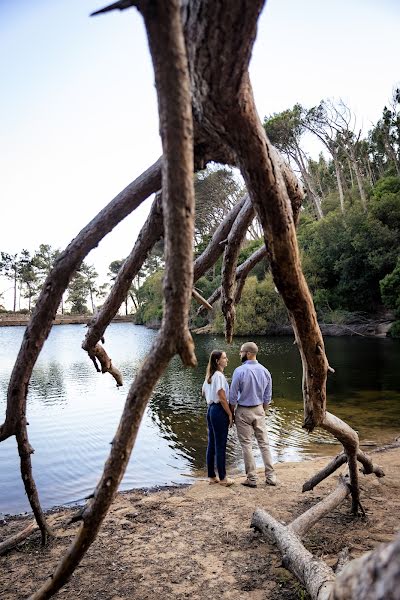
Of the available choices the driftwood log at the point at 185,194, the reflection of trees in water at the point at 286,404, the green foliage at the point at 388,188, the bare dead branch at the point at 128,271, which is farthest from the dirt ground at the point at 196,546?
the green foliage at the point at 388,188

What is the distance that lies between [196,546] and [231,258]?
267 cm

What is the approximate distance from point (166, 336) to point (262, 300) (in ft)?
121

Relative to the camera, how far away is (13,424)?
3.22 meters

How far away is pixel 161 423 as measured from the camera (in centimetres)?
1205

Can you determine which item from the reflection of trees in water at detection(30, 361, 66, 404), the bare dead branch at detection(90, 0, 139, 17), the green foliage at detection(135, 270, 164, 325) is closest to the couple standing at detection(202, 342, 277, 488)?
the bare dead branch at detection(90, 0, 139, 17)

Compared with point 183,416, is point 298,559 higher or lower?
higher

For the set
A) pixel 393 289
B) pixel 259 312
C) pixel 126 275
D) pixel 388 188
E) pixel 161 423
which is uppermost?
pixel 388 188

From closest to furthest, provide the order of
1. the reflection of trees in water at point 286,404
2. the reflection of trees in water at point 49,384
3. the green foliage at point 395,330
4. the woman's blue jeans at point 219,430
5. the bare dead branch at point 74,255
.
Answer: the bare dead branch at point 74,255 → the woman's blue jeans at point 219,430 → the reflection of trees in water at point 286,404 → the reflection of trees in water at point 49,384 → the green foliage at point 395,330

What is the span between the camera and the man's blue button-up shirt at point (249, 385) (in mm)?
6043

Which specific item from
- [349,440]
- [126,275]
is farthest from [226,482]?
[126,275]

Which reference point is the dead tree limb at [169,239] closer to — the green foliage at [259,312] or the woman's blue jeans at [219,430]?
the woman's blue jeans at [219,430]

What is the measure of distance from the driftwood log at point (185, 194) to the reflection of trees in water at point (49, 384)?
13842mm

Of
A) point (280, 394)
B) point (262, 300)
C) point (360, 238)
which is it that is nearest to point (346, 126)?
point (360, 238)

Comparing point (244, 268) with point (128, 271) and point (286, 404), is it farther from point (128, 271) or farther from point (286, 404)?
point (286, 404)
